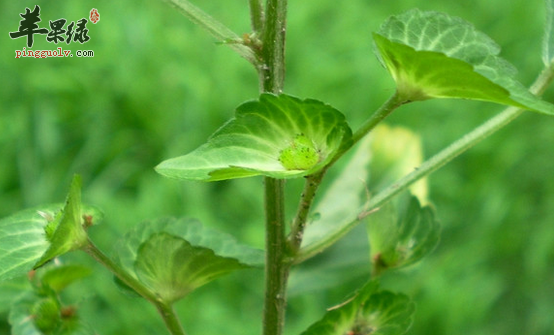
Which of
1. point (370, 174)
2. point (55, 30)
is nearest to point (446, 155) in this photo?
point (370, 174)

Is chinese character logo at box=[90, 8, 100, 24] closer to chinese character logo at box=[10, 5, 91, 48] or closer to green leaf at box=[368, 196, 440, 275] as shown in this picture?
chinese character logo at box=[10, 5, 91, 48]

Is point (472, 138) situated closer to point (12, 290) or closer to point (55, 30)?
point (12, 290)

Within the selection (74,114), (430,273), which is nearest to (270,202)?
(430,273)

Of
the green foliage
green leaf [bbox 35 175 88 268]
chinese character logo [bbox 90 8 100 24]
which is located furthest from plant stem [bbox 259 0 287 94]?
chinese character logo [bbox 90 8 100 24]

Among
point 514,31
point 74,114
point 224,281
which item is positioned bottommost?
point 224,281

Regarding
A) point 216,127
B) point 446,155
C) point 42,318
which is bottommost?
point 42,318

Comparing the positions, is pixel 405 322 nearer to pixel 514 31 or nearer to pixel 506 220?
pixel 506 220

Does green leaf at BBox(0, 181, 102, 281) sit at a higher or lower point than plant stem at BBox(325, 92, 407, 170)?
lower
